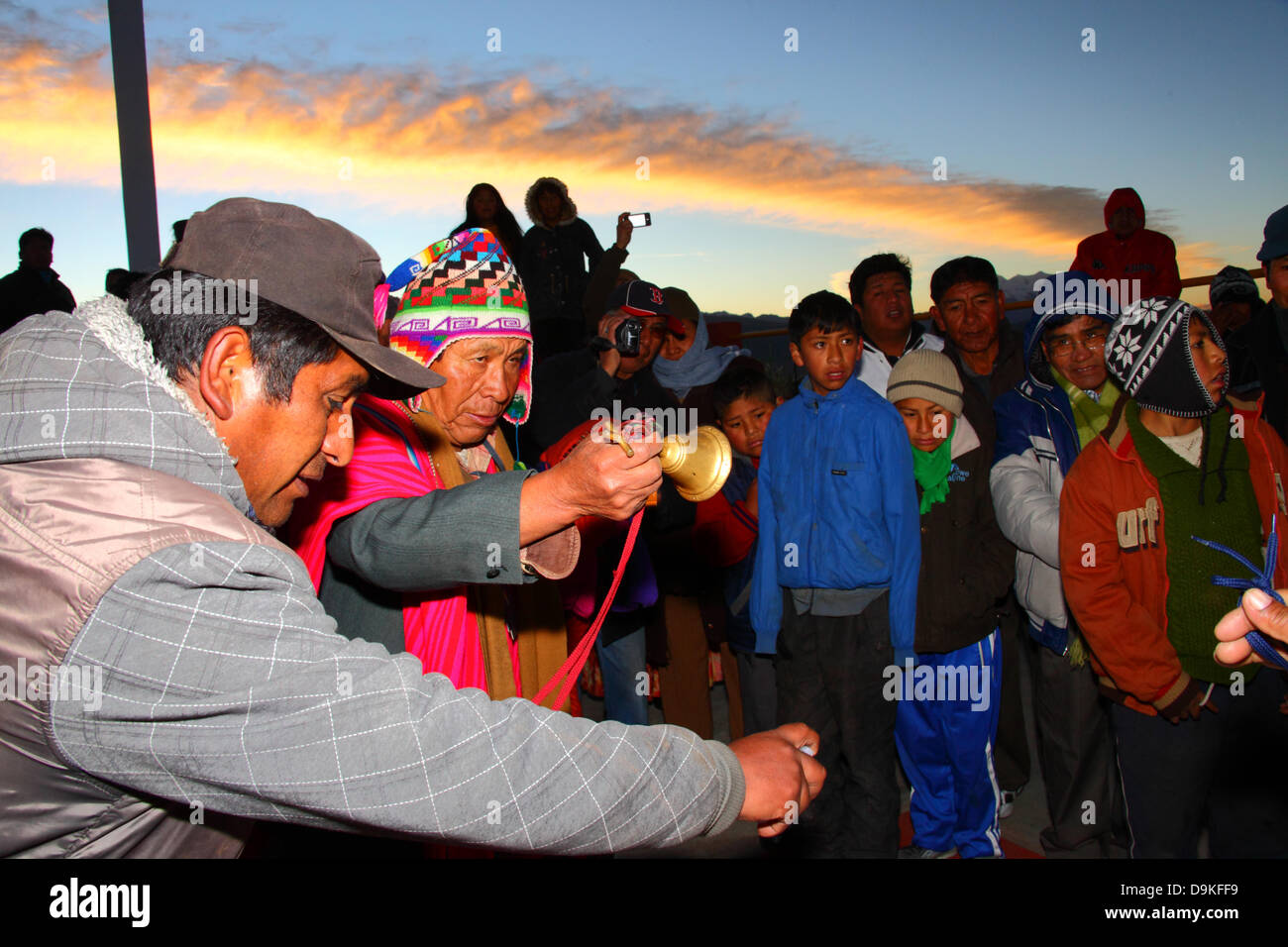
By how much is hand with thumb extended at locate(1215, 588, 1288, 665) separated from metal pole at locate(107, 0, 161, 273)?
616 cm

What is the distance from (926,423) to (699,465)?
2.30 metres

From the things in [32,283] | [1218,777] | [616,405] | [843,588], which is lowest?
[1218,777]

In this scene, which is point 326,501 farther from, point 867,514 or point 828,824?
point 828,824

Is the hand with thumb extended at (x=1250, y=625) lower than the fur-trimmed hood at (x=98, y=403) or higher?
lower

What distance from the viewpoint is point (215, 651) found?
1.05 meters

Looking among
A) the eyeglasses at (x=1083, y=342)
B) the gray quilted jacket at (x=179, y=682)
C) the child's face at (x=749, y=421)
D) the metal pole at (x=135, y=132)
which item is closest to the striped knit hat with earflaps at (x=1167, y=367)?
the eyeglasses at (x=1083, y=342)

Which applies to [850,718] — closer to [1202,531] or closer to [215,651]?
[1202,531]

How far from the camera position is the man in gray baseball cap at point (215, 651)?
1.03m

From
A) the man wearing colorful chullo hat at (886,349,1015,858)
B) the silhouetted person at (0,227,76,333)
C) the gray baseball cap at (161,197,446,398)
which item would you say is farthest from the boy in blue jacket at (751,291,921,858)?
the silhouetted person at (0,227,76,333)

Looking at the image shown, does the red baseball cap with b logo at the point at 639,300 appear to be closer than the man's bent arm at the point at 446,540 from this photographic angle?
No

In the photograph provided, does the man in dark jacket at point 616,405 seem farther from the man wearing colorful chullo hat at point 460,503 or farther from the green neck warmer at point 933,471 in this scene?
the man wearing colorful chullo hat at point 460,503

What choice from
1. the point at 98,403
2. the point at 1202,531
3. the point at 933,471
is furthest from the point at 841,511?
the point at 98,403

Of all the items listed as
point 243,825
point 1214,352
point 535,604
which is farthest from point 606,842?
point 1214,352

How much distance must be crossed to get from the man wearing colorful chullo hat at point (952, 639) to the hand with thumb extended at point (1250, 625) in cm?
188
